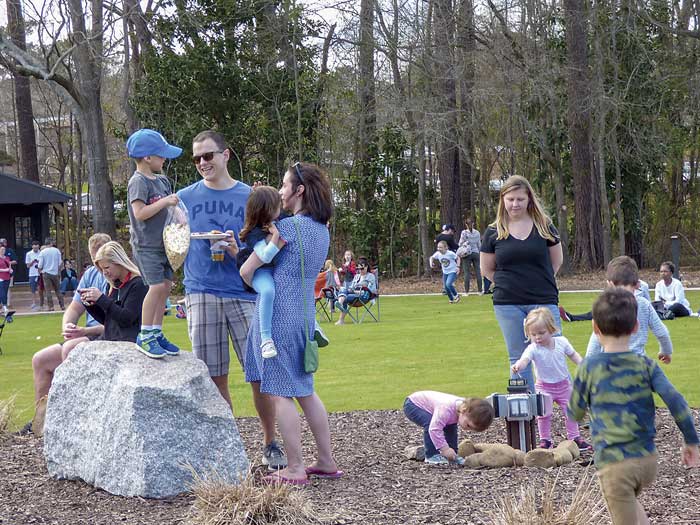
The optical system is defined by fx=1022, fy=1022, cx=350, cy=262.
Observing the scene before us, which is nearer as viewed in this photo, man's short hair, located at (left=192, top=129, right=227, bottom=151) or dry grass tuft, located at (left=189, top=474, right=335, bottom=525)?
dry grass tuft, located at (left=189, top=474, right=335, bottom=525)

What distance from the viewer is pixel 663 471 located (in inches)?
245

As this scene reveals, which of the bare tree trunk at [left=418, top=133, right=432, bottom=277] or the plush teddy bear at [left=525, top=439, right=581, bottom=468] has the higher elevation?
the bare tree trunk at [left=418, top=133, right=432, bottom=277]

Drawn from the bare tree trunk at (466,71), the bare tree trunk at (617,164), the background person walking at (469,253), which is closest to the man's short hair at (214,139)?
the background person walking at (469,253)

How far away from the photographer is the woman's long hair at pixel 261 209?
5898mm

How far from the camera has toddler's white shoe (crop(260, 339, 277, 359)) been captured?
5.77m

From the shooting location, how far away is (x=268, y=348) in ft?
19.0

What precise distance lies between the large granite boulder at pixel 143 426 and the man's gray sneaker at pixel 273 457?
1.14 feet

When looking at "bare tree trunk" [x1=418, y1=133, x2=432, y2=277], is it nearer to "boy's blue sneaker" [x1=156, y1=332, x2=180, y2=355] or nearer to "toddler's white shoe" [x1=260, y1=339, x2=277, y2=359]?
"boy's blue sneaker" [x1=156, y1=332, x2=180, y2=355]

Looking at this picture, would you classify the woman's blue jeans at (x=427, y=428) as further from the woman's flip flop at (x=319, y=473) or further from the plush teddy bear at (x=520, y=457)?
the woman's flip flop at (x=319, y=473)

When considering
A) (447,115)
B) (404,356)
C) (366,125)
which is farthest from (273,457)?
(366,125)

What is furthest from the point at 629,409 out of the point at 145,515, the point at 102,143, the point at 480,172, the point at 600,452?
the point at 480,172

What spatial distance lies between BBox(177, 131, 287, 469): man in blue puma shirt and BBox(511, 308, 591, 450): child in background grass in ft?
5.87

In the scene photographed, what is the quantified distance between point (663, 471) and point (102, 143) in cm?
2548

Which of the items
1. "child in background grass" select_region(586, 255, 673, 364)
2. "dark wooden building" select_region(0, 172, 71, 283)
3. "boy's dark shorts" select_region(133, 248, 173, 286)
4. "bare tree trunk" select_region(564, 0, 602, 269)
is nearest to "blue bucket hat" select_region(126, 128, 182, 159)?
"boy's dark shorts" select_region(133, 248, 173, 286)
